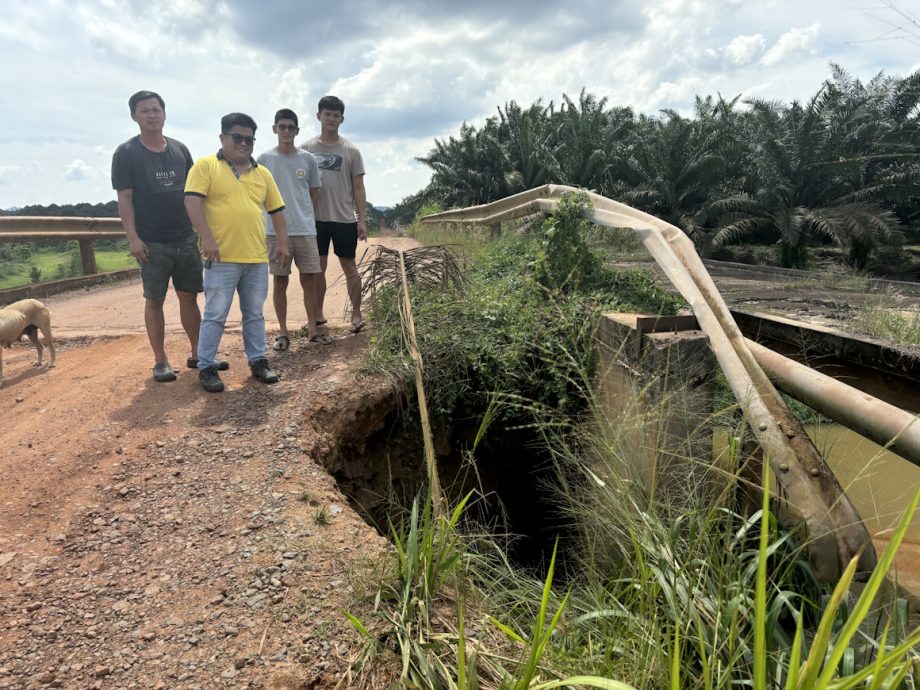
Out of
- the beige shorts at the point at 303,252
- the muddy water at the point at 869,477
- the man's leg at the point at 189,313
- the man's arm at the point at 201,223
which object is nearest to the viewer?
the muddy water at the point at 869,477

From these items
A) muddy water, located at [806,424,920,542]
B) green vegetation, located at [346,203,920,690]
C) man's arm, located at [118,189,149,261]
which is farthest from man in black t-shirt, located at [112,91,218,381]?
muddy water, located at [806,424,920,542]

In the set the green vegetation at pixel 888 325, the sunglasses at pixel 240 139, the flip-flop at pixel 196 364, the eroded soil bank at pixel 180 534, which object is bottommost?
the eroded soil bank at pixel 180 534

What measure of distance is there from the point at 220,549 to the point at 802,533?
2.43 metres

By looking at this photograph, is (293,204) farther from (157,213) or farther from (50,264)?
(50,264)

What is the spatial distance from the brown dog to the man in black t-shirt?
4.60 ft

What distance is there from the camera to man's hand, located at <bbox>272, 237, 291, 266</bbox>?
4.36 metres

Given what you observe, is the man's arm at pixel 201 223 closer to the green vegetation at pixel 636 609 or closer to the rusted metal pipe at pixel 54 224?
the green vegetation at pixel 636 609

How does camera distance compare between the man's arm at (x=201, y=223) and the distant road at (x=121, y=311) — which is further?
the distant road at (x=121, y=311)

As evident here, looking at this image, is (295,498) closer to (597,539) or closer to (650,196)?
(597,539)

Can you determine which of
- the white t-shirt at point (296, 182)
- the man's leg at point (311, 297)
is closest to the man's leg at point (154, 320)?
the white t-shirt at point (296, 182)

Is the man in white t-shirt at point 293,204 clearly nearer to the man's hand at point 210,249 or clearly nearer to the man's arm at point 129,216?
the man's hand at point 210,249

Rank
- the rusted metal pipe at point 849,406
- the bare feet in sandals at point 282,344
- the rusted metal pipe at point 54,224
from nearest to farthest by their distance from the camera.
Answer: the rusted metal pipe at point 849,406 → the bare feet in sandals at point 282,344 → the rusted metal pipe at point 54,224

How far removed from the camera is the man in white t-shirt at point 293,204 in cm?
455

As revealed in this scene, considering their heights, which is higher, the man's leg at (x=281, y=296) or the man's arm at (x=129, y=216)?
the man's arm at (x=129, y=216)
